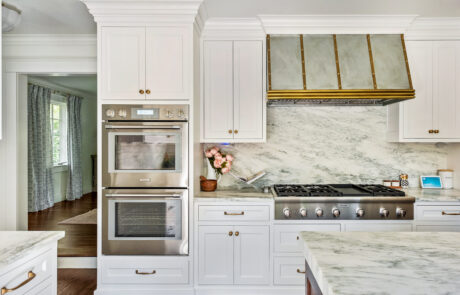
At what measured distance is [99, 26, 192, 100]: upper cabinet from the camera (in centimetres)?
265

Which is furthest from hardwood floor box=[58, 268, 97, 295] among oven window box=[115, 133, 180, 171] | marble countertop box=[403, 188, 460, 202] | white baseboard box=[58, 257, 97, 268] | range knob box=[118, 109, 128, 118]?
marble countertop box=[403, 188, 460, 202]

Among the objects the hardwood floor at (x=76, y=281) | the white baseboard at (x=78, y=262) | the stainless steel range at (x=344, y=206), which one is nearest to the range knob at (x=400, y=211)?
the stainless steel range at (x=344, y=206)

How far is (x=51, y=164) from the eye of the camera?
618cm

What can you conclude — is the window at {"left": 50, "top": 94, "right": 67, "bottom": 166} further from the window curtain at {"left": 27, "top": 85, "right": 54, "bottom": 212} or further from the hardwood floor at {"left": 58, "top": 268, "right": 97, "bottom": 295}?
the hardwood floor at {"left": 58, "top": 268, "right": 97, "bottom": 295}

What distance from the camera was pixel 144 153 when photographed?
8.74ft

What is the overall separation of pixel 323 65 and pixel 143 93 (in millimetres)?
1608

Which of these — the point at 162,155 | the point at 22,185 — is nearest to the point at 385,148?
the point at 162,155

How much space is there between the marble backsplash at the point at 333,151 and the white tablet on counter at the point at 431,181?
0.30 ft

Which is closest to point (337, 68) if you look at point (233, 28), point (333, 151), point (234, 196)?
point (333, 151)

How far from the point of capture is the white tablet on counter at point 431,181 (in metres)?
3.17

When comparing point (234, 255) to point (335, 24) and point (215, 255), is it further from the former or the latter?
point (335, 24)

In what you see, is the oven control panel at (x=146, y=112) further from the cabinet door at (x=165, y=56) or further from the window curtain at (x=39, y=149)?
the window curtain at (x=39, y=149)

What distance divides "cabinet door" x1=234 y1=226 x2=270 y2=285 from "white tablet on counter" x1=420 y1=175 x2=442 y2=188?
5.75 ft

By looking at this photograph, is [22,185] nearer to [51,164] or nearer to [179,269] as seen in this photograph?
[179,269]
